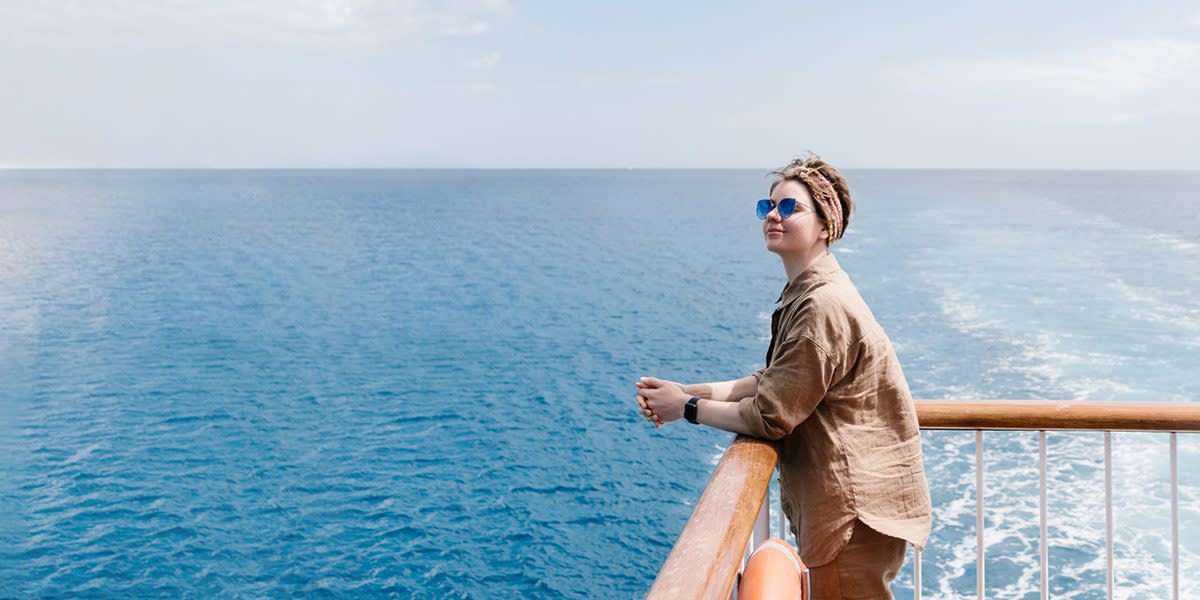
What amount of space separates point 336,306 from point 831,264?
104ft

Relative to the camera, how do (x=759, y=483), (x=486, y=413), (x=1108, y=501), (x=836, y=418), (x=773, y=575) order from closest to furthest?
(x=773, y=575), (x=759, y=483), (x=836, y=418), (x=1108, y=501), (x=486, y=413)

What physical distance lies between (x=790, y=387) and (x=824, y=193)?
457mm

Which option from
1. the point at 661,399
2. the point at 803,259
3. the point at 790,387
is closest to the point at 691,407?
the point at 661,399

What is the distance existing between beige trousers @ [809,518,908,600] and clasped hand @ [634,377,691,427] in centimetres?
46

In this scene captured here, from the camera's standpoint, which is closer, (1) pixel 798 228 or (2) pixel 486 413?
(1) pixel 798 228

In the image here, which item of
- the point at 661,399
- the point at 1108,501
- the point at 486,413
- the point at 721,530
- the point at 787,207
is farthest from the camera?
the point at 486,413

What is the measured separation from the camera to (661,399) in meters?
2.10

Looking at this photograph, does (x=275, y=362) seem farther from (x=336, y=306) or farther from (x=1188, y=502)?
(x=1188, y=502)

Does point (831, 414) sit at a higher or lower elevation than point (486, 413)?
higher

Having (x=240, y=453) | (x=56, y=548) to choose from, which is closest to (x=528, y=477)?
(x=240, y=453)

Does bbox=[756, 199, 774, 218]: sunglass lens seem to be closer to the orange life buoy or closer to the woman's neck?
the woman's neck

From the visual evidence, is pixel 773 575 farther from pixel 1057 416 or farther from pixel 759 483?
pixel 1057 416

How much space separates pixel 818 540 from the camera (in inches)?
75.5

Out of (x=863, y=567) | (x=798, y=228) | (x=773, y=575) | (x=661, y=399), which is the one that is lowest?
(x=863, y=567)
